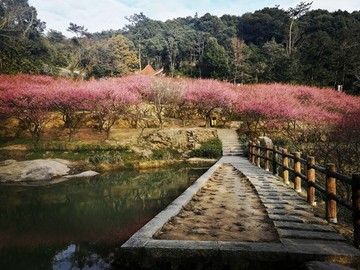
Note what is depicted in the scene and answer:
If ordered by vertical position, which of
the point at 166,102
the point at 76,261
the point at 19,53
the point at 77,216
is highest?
the point at 19,53

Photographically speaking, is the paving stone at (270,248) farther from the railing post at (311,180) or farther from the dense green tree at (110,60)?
the dense green tree at (110,60)

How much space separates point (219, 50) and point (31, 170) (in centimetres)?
4338

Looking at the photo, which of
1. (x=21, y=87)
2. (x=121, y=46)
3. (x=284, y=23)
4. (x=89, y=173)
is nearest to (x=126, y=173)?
(x=89, y=173)

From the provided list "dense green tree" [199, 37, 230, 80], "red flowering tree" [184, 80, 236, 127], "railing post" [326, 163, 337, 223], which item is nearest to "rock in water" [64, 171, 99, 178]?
"railing post" [326, 163, 337, 223]

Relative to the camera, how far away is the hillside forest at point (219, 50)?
4094cm

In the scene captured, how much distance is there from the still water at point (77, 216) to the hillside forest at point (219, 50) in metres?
24.7

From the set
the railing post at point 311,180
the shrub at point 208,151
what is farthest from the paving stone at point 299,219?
the shrub at point 208,151

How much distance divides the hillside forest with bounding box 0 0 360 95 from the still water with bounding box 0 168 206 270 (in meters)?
24.7

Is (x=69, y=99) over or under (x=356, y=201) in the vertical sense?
over

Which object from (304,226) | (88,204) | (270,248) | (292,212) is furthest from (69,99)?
(270,248)

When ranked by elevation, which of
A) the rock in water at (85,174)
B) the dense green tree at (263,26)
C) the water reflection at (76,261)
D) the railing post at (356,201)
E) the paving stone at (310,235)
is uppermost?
the dense green tree at (263,26)

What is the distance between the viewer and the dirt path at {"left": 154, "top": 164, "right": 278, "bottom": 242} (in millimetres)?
5195

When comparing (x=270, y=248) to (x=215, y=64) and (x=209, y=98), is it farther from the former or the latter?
(x=215, y=64)

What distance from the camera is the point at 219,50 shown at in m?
54.5
